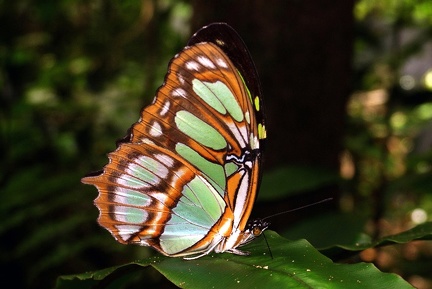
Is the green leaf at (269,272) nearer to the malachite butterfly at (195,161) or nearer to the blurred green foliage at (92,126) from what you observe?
the malachite butterfly at (195,161)

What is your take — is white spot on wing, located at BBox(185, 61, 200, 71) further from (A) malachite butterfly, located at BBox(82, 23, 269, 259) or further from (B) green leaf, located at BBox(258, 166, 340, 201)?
(B) green leaf, located at BBox(258, 166, 340, 201)

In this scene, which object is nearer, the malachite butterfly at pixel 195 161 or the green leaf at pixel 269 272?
the green leaf at pixel 269 272

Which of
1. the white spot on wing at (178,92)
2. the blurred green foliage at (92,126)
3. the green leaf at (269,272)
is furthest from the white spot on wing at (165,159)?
the blurred green foliage at (92,126)

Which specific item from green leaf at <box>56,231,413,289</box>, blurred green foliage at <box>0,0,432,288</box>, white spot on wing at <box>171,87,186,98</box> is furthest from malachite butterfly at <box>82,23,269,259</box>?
blurred green foliage at <box>0,0,432,288</box>

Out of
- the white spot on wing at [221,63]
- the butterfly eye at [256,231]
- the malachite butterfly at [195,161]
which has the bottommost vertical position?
the butterfly eye at [256,231]

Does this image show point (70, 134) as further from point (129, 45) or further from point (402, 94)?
point (402, 94)

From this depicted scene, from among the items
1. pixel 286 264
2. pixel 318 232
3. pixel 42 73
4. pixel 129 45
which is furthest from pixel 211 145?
pixel 129 45

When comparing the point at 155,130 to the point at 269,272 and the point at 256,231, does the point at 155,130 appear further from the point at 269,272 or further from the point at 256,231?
the point at 269,272

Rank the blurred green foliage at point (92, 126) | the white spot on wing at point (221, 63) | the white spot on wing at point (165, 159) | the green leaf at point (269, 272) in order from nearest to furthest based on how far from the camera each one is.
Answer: the green leaf at point (269, 272)
the white spot on wing at point (221, 63)
the white spot on wing at point (165, 159)
the blurred green foliage at point (92, 126)
